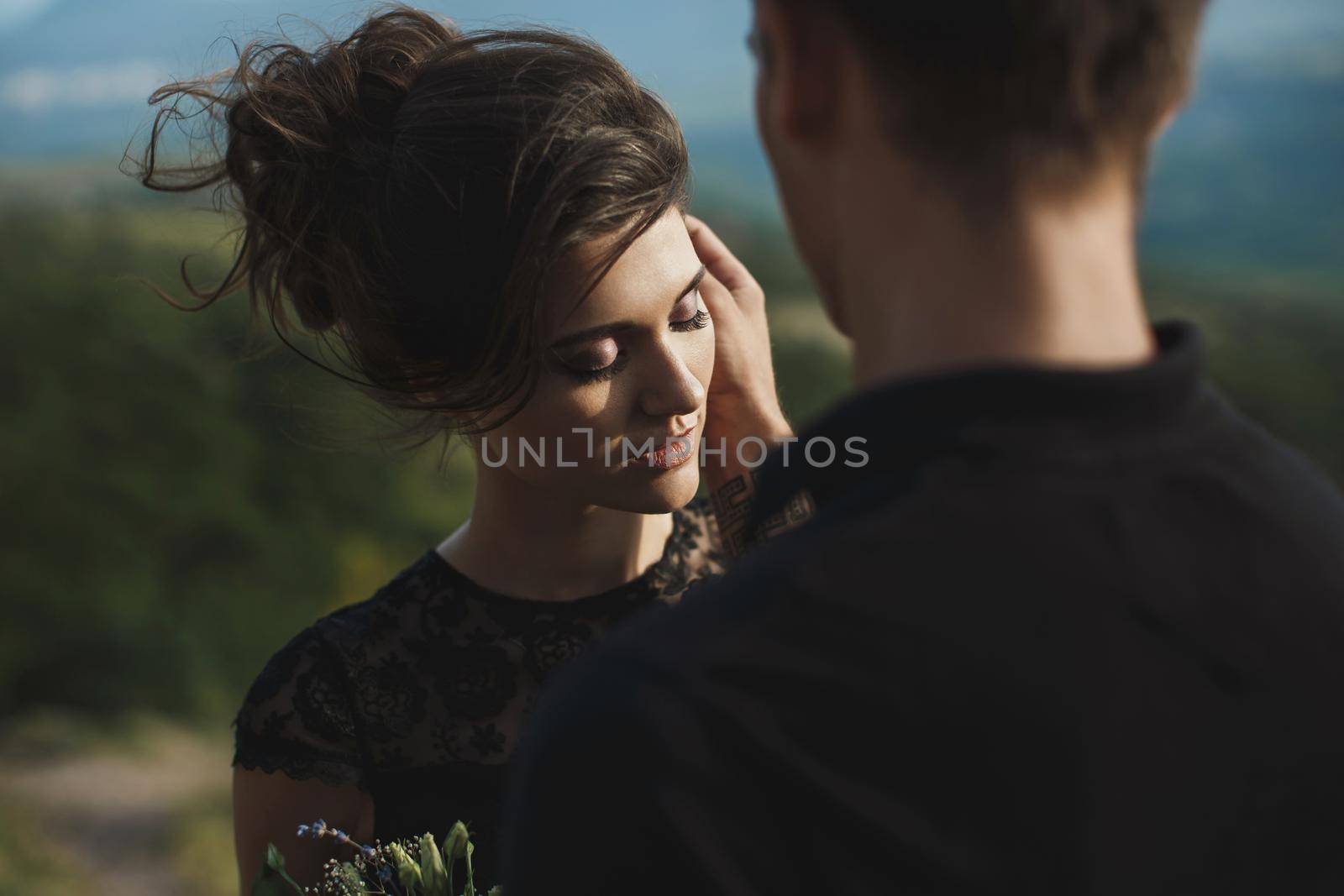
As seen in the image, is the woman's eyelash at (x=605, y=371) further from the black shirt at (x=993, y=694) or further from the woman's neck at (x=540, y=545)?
the black shirt at (x=993, y=694)

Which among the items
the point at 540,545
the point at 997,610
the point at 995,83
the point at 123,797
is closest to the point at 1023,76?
the point at 995,83

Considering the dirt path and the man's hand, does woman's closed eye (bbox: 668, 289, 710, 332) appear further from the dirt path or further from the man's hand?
the dirt path

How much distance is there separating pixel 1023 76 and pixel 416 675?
1716 millimetres

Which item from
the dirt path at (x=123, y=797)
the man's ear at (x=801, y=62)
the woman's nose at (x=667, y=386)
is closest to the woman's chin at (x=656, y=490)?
the woman's nose at (x=667, y=386)

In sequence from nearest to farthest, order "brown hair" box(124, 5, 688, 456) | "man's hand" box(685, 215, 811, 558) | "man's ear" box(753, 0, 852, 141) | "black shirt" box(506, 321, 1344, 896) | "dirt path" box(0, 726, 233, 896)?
"black shirt" box(506, 321, 1344, 896) → "man's ear" box(753, 0, 852, 141) → "brown hair" box(124, 5, 688, 456) → "man's hand" box(685, 215, 811, 558) → "dirt path" box(0, 726, 233, 896)

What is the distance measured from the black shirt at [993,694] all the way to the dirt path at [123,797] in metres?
6.20

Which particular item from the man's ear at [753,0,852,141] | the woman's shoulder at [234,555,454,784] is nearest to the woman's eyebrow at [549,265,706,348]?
the woman's shoulder at [234,555,454,784]

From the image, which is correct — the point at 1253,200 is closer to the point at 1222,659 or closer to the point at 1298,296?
the point at 1298,296

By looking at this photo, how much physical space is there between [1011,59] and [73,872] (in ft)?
21.3

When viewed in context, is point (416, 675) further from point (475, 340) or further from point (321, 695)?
point (475, 340)

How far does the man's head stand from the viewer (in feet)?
2.93

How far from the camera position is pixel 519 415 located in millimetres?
2131

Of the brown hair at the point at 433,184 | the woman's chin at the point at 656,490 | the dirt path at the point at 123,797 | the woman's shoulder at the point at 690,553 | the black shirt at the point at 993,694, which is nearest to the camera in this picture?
the black shirt at the point at 993,694

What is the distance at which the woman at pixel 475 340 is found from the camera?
206 centimetres
